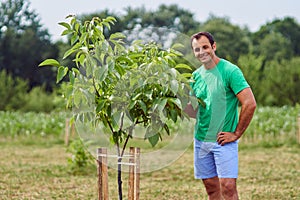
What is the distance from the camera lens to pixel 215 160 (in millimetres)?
4441

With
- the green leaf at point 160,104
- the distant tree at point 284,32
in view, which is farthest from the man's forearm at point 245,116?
the distant tree at point 284,32

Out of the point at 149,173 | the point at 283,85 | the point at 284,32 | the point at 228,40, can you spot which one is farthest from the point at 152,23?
the point at 284,32

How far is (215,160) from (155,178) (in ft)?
17.9

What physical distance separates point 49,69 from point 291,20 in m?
25.5

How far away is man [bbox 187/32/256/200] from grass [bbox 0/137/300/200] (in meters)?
3.10

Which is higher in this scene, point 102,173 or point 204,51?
point 204,51

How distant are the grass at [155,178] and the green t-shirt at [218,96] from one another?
3166mm

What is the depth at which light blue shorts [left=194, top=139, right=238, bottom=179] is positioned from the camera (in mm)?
4352

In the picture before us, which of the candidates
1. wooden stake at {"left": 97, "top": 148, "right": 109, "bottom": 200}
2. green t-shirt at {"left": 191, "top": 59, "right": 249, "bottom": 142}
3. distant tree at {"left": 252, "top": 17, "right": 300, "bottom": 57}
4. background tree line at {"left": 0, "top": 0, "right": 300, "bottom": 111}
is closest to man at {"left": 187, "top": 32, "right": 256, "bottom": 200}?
green t-shirt at {"left": 191, "top": 59, "right": 249, "bottom": 142}

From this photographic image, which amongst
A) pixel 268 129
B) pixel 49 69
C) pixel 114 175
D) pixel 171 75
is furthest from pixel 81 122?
pixel 49 69

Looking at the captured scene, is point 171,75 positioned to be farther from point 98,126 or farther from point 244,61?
point 244,61

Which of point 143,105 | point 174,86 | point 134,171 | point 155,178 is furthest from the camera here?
point 155,178

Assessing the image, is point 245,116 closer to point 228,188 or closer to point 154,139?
point 228,188

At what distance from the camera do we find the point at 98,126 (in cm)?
428
